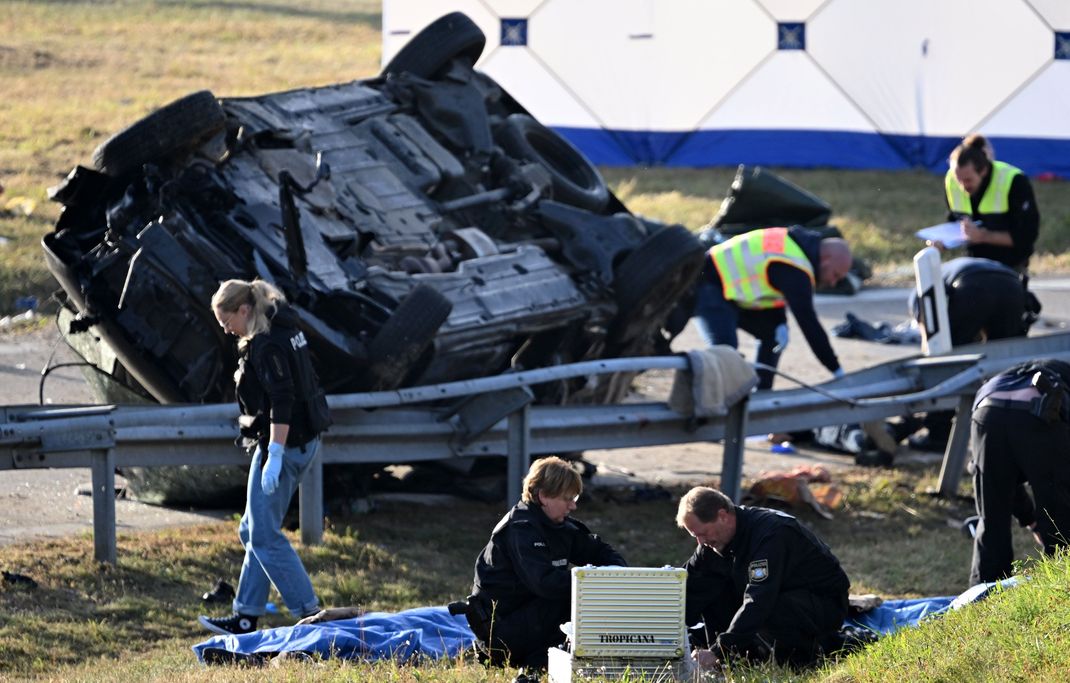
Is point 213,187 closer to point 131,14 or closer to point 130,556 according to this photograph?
point 130,556

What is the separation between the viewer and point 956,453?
9875 mm

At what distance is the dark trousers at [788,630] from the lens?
237 inches

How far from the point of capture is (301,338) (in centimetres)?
685

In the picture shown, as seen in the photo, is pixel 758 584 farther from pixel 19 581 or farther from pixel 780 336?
pixel 780 336

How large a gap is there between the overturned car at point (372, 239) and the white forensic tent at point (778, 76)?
1104cm

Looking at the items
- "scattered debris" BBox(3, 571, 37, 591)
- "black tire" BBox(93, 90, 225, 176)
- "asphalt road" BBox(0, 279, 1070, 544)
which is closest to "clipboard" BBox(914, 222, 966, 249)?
"asphalt road" BBox(0, 279, 1070, 544)

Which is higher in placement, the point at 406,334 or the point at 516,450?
the point at 406,334

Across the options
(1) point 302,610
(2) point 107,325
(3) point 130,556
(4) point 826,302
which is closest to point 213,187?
(2) point 107,325

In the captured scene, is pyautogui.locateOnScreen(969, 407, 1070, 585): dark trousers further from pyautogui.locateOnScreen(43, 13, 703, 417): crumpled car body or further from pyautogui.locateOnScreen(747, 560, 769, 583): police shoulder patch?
pyautogui.locateOnScreen(43, 13, 703, 417): crumpled car body

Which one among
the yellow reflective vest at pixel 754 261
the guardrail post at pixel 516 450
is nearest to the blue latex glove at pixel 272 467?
the guardrail post at pixel 516 450

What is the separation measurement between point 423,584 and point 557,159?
3982 millimetres

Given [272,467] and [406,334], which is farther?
[406,334]

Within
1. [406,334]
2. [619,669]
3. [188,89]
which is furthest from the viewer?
[188,89]

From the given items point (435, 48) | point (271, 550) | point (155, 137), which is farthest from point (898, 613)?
point (435, 48)
